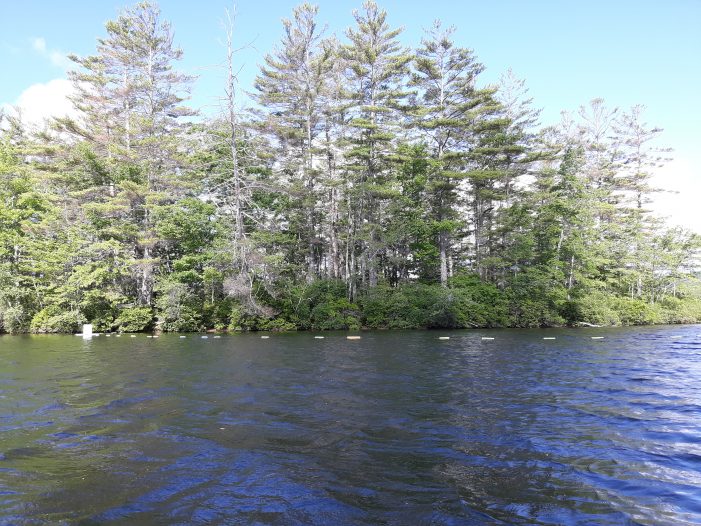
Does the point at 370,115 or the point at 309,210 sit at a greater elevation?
the point at 370,115

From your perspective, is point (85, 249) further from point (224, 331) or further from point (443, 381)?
point (443, 381)

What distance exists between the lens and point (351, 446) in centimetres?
480

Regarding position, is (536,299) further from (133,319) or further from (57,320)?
(57,320)

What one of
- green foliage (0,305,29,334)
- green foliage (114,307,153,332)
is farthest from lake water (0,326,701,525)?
green foliage (0,305,29,334)

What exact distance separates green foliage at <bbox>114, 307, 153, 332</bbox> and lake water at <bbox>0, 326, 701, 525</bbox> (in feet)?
46.0

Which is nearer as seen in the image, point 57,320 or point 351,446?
point 351,446

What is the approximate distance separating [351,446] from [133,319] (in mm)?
22680

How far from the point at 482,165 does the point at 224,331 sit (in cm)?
2187

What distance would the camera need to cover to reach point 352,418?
5.97m

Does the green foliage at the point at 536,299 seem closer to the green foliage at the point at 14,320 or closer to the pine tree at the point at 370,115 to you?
the pine tree at the point at 370,115

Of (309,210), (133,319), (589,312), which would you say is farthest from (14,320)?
(589,312)

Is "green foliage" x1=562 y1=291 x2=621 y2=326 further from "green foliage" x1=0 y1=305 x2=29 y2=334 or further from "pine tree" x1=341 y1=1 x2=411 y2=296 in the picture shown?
"green foliage" x1=0 y1=305 x2=29 y2=334

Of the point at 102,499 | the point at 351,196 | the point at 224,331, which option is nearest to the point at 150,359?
the point at 102,499

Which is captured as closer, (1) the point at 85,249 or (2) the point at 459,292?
(1) the point at 85,249
